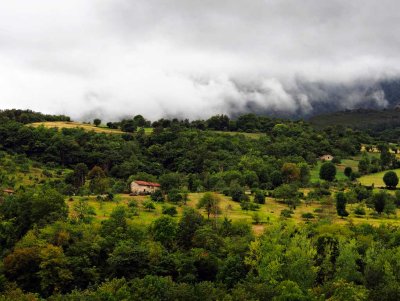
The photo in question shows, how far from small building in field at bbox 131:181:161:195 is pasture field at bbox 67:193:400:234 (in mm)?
3799

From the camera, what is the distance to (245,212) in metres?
93.6

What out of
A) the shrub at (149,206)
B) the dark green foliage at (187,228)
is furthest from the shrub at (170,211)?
the dark green foliage at (187,228)

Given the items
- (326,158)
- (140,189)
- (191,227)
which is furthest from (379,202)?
(326,158)

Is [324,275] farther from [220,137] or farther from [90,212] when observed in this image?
[220,137]

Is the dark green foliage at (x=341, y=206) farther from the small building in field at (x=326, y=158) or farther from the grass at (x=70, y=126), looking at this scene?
the grass at (x=70, y=126)

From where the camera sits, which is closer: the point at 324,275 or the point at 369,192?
the point at 324,275

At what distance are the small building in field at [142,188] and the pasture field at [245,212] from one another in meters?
3.80

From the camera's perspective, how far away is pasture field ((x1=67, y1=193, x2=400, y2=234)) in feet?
278

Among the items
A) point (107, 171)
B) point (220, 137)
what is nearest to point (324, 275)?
point (107, 171)

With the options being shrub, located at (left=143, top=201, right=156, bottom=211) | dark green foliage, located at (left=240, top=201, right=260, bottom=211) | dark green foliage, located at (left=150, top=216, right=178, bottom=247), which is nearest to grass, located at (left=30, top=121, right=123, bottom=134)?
shrub, located at (left=143, top=201, right=156, bottom=211)

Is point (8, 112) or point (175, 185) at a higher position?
point (8, 112)

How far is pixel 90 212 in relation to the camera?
82.4 m

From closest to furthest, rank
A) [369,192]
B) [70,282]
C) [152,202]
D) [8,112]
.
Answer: [70,282] < [152,202] < [369,192] < [8,112]

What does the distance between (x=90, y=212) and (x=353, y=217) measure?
4903cm
